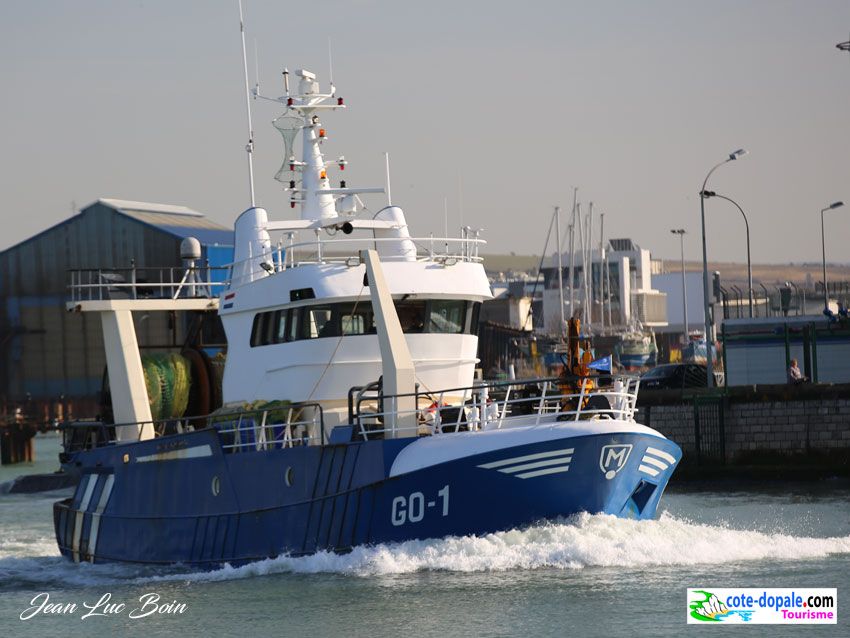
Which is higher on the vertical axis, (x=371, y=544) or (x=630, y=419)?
(x=630, y=419)

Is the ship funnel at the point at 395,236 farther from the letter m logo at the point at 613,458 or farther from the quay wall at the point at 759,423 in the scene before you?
the quay wall at the point at 759,423

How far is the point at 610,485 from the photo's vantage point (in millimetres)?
19672

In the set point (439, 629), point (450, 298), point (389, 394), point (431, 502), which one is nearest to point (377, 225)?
point (450, 298)

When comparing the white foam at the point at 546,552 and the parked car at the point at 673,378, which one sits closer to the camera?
the white foam at the point at 546,552

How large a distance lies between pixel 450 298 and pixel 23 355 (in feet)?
146

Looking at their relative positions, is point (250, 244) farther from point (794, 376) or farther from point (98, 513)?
point (794, 376)

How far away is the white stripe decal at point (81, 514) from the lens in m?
26.8

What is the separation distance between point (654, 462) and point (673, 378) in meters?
30.4

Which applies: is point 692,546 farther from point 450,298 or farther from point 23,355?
point 23,355

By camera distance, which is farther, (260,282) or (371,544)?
(260,282)

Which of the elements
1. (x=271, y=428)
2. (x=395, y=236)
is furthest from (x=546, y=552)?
(x=395, y=236)

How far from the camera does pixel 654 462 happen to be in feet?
66.7

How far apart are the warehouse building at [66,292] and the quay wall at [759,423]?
17265 mm

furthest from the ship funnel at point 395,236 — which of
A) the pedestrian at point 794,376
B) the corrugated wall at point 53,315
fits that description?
the corrugated wall at point 53,315
